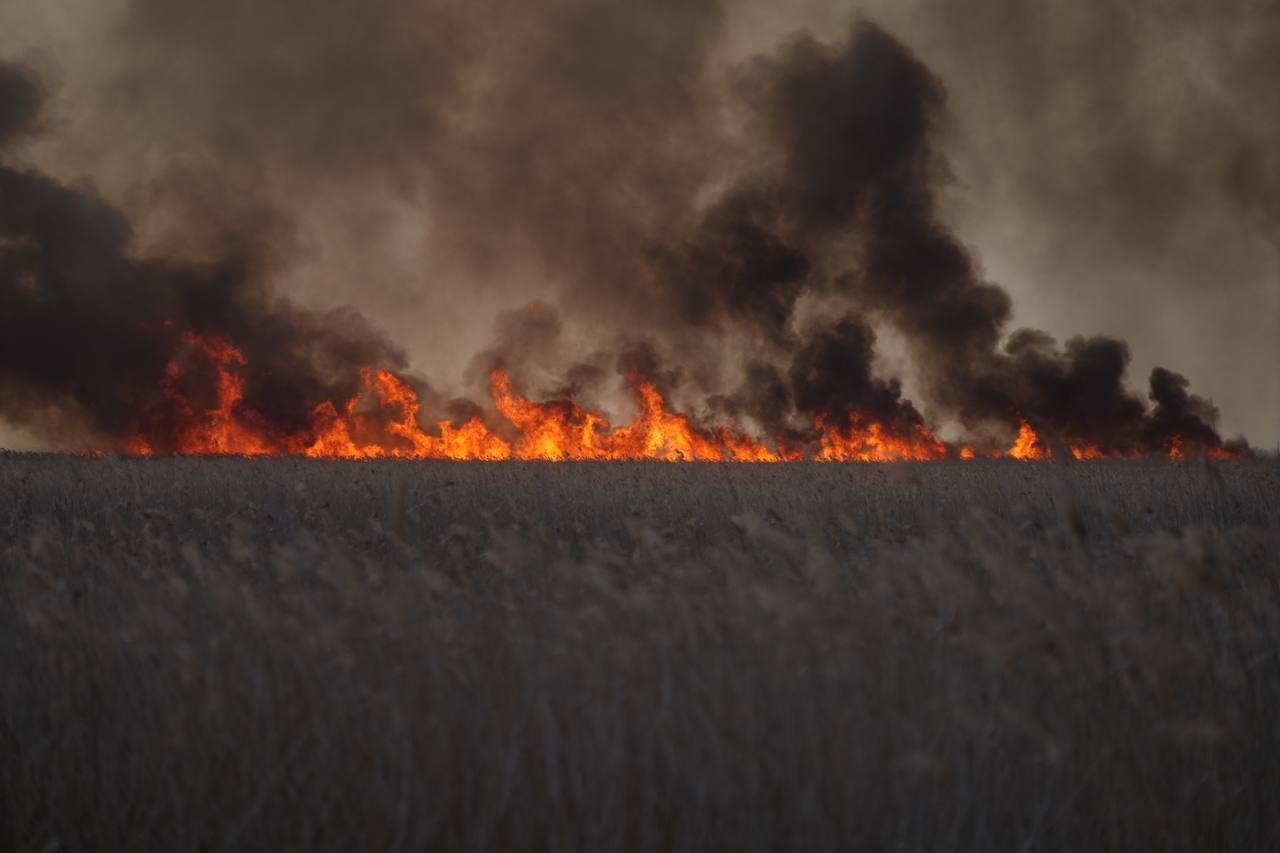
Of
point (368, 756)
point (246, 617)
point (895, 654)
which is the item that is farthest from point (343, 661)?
point (895, 654)

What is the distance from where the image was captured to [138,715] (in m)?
4.22

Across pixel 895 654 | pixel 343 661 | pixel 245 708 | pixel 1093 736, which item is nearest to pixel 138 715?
pixel 245 708

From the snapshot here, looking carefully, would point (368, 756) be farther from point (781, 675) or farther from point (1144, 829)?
point (1144, 829)

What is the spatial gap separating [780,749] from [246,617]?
281cm

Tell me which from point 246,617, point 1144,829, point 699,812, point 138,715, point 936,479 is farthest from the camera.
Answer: point 936,479

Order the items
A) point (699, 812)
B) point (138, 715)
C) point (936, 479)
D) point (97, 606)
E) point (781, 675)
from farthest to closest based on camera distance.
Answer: point (936, 479) < point (97, 606) < point (138, 715) < point (781, 675) < point (699, 812)

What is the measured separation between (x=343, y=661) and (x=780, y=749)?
172cm

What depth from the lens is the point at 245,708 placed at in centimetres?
413

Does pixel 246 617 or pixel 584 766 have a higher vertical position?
pixel 246 617

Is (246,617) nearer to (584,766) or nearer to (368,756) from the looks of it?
(368,756)

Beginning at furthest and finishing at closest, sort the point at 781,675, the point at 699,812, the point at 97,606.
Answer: the point at 97,606, the point at 781,675, the point at 699,812

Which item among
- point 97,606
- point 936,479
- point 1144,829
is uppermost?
point 936,479

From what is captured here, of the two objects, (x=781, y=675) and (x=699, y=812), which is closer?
(x=699, y=812)

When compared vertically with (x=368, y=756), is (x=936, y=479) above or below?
above
